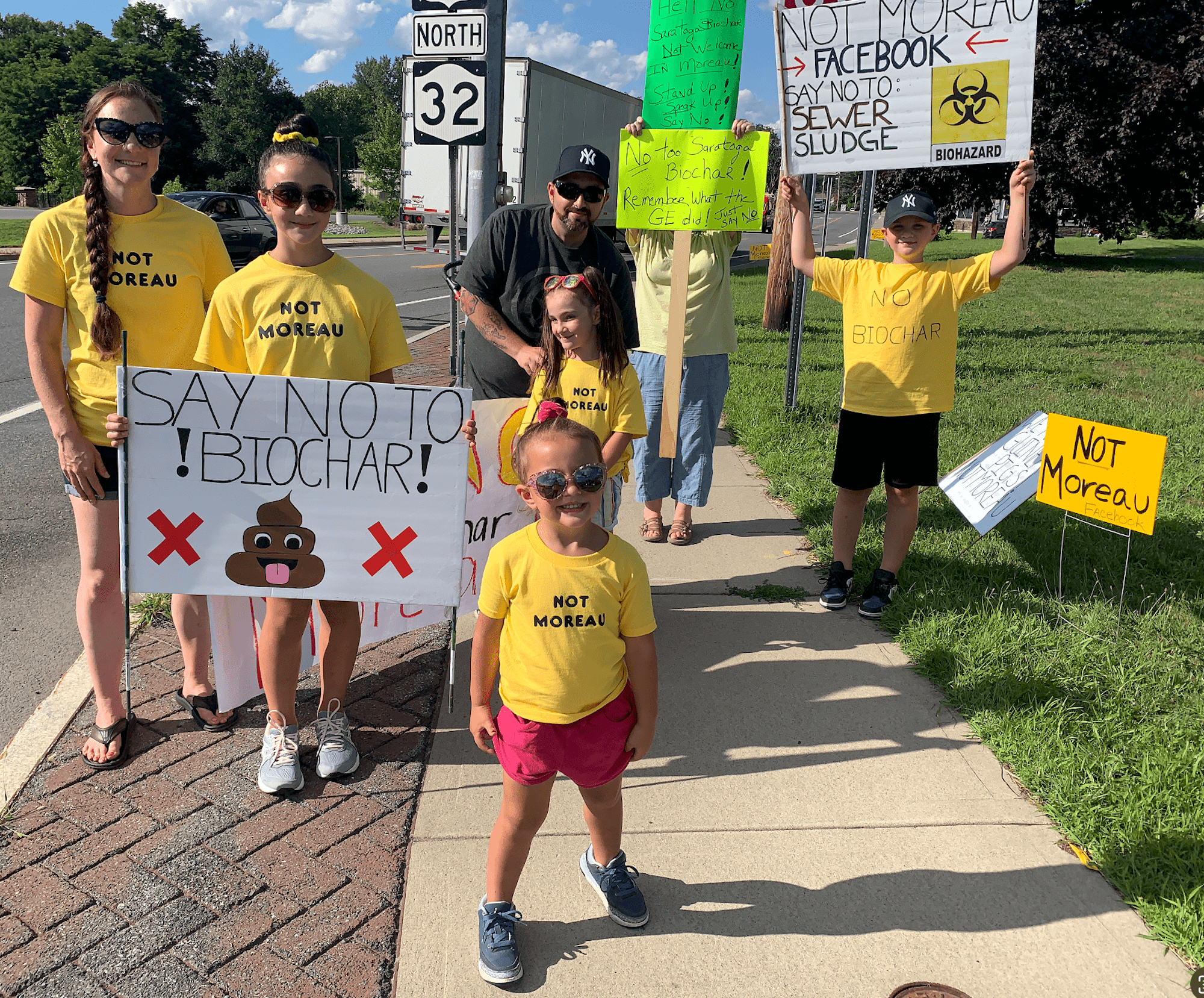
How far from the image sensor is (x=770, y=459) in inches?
275

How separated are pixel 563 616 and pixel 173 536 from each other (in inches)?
60.5

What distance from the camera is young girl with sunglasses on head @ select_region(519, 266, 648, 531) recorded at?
3.25m

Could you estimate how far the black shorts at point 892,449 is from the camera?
4.32 metres

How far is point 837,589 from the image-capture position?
179 inches

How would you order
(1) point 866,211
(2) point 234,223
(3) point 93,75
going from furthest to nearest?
(3) point 93,75, (2) point 234,223, (1) point 866,211

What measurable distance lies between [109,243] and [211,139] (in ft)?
246

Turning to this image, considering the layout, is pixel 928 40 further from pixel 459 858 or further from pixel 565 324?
pixel 459 858

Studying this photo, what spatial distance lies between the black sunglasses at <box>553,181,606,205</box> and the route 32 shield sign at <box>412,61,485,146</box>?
177 centimetres

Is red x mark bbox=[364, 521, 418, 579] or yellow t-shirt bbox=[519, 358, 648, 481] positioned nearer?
red x mark bbox=[364, 521, 418, 579]

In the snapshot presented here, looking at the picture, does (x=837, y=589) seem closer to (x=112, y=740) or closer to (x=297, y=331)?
(x=297, y=331)

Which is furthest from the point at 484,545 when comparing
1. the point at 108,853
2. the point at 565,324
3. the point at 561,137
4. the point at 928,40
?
the point at 561,137

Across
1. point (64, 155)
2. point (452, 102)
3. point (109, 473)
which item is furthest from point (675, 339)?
point (64, 155)

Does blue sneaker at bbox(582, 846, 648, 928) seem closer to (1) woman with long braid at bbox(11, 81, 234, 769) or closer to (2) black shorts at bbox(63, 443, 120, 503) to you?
(1) woman with long braid at bbox(11, 81, 234, 769)

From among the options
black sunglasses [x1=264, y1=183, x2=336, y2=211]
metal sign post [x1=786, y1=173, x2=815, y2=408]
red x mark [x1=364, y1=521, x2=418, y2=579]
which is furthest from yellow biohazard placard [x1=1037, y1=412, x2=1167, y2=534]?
metal sign post [x1=786, y1=173, x2=815, y2=408]
